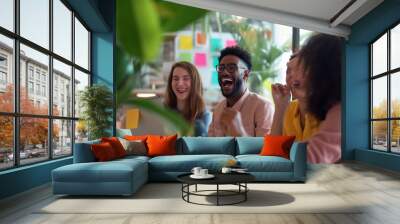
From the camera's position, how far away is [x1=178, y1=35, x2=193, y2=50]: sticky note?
8.93 meters

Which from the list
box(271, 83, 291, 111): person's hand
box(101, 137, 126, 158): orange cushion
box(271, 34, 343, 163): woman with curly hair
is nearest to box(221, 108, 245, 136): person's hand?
box(271, 34, 343, 163): woman with curly hair

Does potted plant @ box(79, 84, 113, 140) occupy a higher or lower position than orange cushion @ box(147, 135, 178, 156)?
higher

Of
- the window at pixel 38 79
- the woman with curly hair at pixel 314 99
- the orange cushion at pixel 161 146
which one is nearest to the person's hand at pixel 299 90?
the woman with curly hair at pixel 314 99

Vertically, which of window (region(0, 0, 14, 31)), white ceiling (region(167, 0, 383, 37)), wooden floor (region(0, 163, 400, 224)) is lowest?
wooden floor (region(0, 163, 400, 224))

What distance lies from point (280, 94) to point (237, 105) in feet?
3.44

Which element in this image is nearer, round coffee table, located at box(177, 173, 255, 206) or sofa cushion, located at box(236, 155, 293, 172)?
round coffee table, located at box(177, 173, 255, 206)

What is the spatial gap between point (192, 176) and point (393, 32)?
562 centimetres

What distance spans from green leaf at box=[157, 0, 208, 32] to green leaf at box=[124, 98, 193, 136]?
1.76 metres

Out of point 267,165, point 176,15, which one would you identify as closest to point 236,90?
point 176,15

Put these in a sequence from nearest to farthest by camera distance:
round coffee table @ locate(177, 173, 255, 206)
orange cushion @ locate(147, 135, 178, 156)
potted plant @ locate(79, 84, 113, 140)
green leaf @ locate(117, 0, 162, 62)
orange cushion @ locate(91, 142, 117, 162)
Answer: round coffee table @ locate(177, 173, 255, 206)
orange cushion @ locate(91, 142, 117, 162)
orange cushion @ locate(147, 135, 178, 156)
potted plant @ locate(79, 84, 113, 140)
green leaf @ locate(117, 0, 162, 62)

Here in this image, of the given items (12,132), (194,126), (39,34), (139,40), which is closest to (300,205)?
(12,132)

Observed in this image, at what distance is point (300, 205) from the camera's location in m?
4.21

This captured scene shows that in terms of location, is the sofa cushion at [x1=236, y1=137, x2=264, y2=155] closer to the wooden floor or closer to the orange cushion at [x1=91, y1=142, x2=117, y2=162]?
the wooden floor

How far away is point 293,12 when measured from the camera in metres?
8.02
